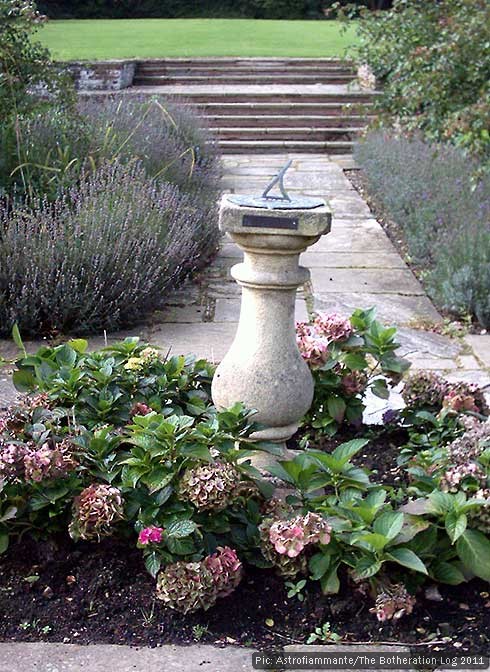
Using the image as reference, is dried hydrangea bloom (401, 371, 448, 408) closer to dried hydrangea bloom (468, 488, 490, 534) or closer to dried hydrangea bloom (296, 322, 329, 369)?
dried hydrangea bloom (296, 322, 329, 369)

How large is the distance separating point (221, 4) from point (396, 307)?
27519 mm

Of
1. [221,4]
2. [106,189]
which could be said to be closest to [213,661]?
[106,189]

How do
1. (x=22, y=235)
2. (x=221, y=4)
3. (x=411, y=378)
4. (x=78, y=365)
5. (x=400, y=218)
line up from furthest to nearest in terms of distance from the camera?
(x=221, y=4)
(x=400, y=218)
(x=22, y=235)
(x=411, y=378)
(x=78, y=365)

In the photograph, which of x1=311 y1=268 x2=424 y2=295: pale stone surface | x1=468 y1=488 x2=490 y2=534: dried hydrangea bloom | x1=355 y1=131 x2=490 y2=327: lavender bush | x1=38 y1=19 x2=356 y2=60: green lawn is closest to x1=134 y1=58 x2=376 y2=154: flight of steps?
x1=38 y1=19 x2=356 y2=60: green lawn

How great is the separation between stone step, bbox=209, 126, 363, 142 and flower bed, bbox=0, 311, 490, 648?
35.9 feet

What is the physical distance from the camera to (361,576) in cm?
249

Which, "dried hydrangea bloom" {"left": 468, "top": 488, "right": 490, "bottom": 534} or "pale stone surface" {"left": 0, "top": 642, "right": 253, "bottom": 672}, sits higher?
"dried hydrangea bloom" {"left": 468, "top": 488, "right": 490, "bottom": 534}

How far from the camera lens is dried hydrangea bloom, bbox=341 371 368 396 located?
3482mm


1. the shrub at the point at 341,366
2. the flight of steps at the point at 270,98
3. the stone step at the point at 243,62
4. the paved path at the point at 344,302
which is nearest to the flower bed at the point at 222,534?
the shrub at the point at 341,366

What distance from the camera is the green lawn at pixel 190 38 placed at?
61.3 ft

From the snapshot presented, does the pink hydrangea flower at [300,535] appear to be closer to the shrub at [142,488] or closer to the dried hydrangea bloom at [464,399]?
the shrub at [142,488]

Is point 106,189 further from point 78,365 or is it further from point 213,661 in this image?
point 213,661

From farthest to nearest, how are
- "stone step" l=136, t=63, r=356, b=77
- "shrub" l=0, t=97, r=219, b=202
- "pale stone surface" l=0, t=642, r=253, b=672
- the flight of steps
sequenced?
"stone step" l=136, t=63, r=356, b=77
the flight of steps
"shrub" l=0, t=97, r=219, b=202
"pale stone surface" l=0, t=642, r=253, b=672

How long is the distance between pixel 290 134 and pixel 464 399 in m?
10.6
